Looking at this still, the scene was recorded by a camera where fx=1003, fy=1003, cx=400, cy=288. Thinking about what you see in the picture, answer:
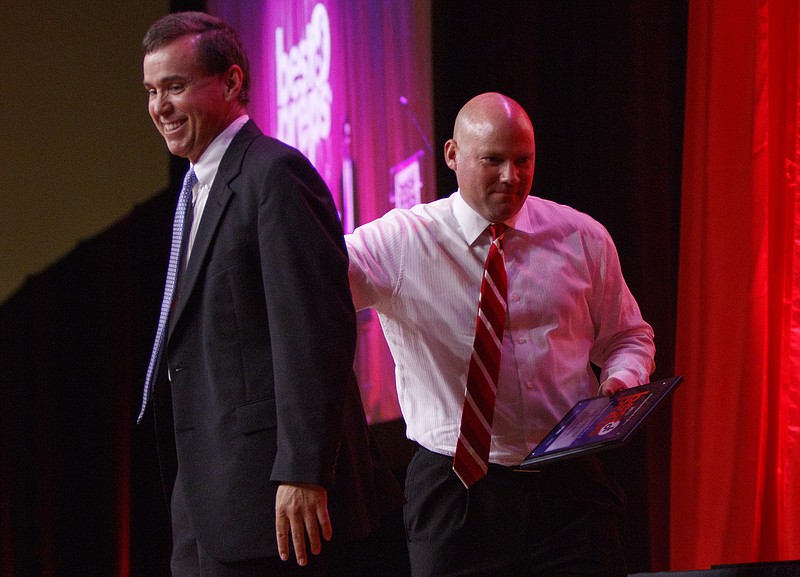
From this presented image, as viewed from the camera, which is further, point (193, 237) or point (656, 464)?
point (656, 464)

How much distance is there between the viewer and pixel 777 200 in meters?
2.43

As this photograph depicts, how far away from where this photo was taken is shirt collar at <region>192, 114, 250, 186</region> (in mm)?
1555

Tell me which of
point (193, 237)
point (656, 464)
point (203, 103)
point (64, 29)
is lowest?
point (656, 464)

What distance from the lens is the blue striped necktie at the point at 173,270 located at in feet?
4.97

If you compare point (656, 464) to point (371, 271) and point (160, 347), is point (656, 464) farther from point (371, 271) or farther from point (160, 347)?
point (160, 347)

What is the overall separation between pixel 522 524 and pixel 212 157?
0.87 m

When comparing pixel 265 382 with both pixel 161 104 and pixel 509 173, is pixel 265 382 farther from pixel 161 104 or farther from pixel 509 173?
pixel 509 173

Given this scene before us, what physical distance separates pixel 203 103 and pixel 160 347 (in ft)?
1.26

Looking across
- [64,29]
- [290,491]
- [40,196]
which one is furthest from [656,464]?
[64,29]

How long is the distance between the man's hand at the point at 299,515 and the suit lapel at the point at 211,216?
31cm

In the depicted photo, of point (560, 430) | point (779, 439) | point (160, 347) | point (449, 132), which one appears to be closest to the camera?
point (160, 347)

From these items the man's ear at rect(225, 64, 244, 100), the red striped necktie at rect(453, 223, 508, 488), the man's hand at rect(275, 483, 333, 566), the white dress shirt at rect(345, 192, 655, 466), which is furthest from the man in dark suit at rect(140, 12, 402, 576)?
the white dress shirt at rect(345, 192, 655, 466)

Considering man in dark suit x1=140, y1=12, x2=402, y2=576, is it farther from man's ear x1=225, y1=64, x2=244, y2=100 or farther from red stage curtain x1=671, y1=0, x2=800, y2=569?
red stage curtain x1=671, y1=0, x2=800, y2=569

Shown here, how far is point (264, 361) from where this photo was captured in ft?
4.64
